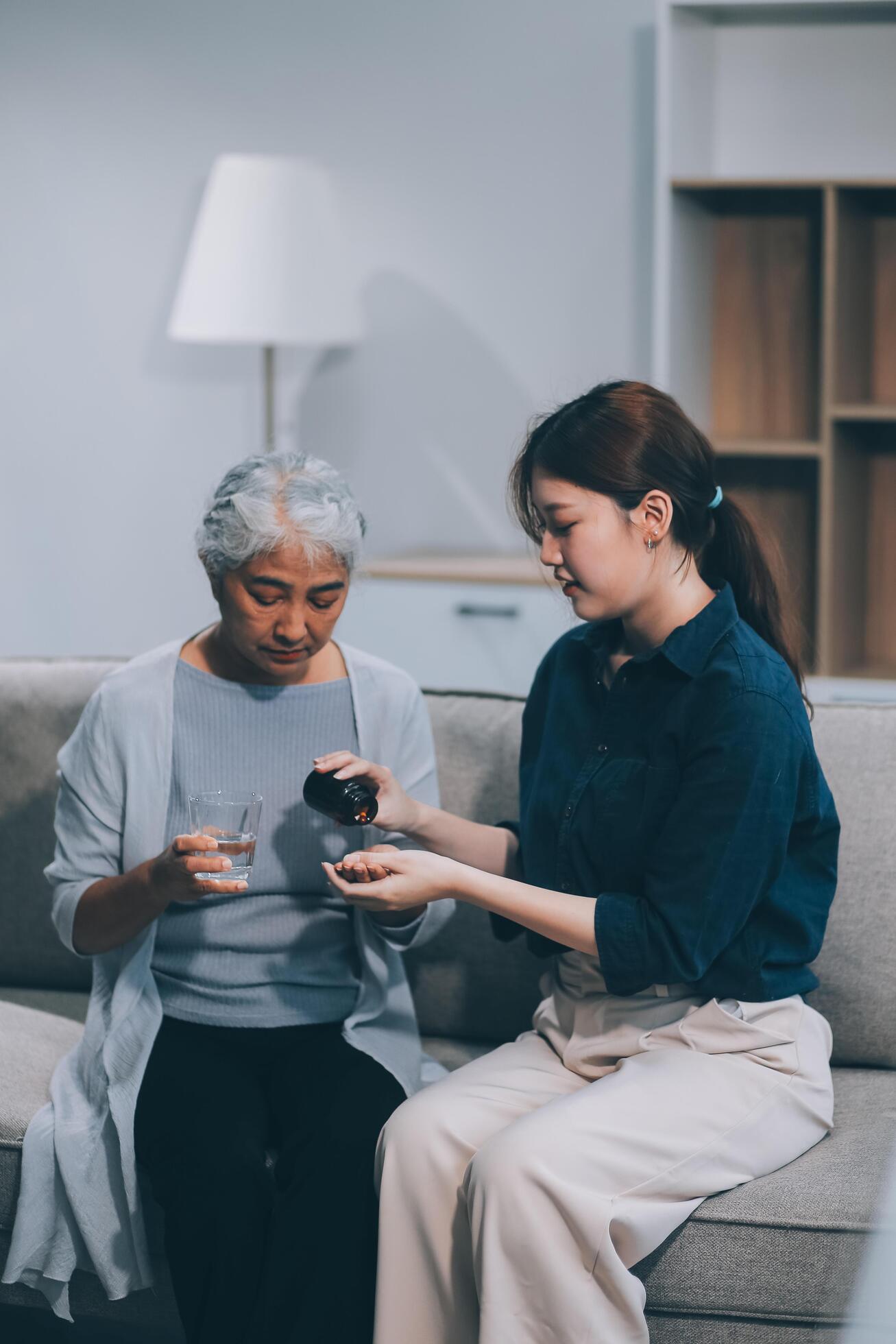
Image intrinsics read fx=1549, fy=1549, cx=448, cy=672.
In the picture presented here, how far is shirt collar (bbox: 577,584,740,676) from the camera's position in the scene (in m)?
1.67

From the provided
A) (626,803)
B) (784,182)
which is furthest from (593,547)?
(784,182)

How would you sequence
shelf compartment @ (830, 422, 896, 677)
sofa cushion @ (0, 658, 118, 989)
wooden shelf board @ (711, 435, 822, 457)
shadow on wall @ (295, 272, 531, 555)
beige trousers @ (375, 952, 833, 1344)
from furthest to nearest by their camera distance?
shadow on wall @ (295, 272, 531, 555)
shelf compartment @ (830, 422, 896, 677)
wooden shelf board @ (711, 435, 822, 457)
sofa cushion @ (0, 658, 118, 989)
beige trousers @ (375, 952, 833, 1344)

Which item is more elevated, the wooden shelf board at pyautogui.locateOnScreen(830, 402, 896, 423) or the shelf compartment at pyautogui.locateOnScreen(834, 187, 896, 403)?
the shelf compartment at pyautogui.locateOnScreen(834, 187, 896, 403)

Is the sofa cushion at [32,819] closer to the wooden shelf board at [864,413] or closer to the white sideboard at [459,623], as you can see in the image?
the white sideboard at [459,623]

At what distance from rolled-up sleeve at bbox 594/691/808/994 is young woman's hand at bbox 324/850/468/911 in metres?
0.16

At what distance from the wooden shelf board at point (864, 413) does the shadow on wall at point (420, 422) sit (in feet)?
2.91

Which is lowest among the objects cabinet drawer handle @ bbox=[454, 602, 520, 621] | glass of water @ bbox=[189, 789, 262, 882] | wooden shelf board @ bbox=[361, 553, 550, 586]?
glass of water @ bbox=[189, 789, 262, 882]

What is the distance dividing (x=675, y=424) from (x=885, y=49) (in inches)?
90.6

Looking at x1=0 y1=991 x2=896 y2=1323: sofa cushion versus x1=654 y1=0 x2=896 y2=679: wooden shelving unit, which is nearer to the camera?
x1=0 y1=991 x2=896 y2=1323: sofa cushion

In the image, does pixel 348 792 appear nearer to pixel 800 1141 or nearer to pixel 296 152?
pixel 800 1141

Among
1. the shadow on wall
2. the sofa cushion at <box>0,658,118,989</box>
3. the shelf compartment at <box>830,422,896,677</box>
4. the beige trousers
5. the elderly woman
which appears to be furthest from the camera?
the shadow on wall

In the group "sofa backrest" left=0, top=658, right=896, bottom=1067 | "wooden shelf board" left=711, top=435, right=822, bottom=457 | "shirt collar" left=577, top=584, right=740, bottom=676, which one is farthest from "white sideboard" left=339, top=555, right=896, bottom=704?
"shirt collar" left=577, top=584, right=740, bottom=676

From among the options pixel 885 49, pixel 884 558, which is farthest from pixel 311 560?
pixel 885 49

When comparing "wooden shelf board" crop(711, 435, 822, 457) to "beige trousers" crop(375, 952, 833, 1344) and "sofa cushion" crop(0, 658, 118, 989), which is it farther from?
"beige trousers" crop(375, 952, 833, 1344)
